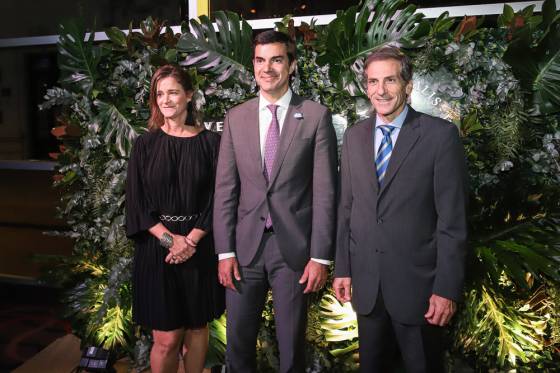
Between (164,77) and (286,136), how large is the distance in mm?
704

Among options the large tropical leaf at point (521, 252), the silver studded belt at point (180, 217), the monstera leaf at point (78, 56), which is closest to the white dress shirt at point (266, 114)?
the silver studded belt at point (180, 217)

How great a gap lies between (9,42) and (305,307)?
140 inches

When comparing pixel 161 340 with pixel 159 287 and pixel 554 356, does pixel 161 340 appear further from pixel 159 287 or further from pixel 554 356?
pixel 554 356

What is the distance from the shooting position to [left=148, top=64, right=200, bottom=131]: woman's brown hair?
2439 millimetres

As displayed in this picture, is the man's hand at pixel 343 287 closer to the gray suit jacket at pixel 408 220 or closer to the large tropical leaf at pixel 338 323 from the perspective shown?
the gray suit jacket at pixel 408 220

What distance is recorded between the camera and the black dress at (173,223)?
2424 millimetres

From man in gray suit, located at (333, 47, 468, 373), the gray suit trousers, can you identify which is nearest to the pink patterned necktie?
the gray suit trousers

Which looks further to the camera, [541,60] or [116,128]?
[116,128]

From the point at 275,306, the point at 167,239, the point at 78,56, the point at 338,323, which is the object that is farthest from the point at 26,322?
the point at 275,306

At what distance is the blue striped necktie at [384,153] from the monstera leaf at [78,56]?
204cm

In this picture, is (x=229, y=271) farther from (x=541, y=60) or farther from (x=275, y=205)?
(x=541, y=60)

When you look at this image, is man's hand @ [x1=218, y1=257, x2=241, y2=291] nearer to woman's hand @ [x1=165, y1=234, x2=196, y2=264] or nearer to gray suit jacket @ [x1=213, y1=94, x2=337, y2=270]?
gray suit jacket @ [x1=213, y1=94, x2=337, y2=270]

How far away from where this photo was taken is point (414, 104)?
9.36 ft

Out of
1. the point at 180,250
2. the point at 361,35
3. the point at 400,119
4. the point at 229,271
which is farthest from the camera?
the point at 361,35
